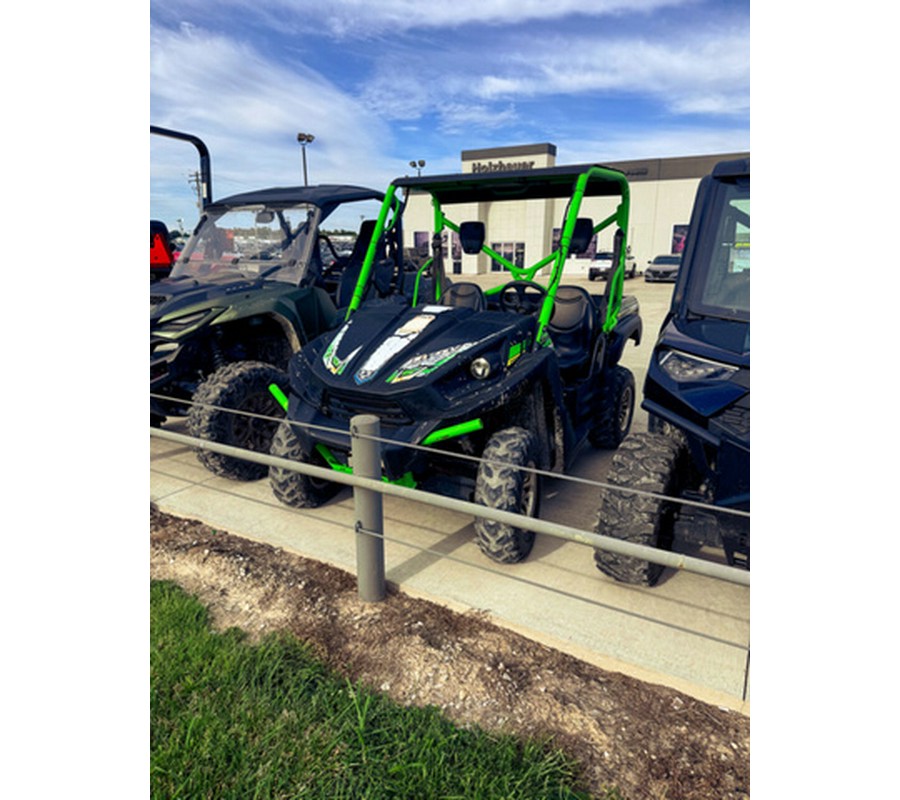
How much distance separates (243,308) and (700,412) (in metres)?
3.51

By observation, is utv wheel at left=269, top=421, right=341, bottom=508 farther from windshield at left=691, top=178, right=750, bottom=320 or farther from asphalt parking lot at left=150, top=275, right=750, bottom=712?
windshield at left=691, top=178, right=750, bottom=320

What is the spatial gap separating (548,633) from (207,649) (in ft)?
4.75

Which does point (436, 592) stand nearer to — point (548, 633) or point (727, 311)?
point (548, 633)

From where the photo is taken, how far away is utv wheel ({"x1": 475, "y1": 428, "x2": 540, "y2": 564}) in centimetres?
307

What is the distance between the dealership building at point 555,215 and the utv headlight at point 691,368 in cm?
2908

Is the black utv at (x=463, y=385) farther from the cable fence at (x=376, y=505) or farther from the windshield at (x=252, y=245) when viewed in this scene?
the windshield at (x=252, y=245)

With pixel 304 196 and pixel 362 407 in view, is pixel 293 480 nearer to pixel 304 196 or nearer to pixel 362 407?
pixel 362 407

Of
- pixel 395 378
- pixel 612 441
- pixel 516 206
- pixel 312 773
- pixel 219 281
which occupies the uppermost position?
pixel 516 206

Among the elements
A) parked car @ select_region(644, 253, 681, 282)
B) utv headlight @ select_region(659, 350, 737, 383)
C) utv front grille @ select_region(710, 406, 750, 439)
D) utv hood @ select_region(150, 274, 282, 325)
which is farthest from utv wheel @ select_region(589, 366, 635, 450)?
parked car @ select_region(644, 253, 681, 282)

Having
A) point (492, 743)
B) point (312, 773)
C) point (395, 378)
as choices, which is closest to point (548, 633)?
point (492, 743)

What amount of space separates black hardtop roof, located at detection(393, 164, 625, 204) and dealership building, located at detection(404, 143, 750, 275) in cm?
2721

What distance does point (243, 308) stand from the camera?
474 centimetres

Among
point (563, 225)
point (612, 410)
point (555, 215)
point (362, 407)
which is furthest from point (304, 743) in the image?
point (555, 215)

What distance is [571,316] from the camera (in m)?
4.66
